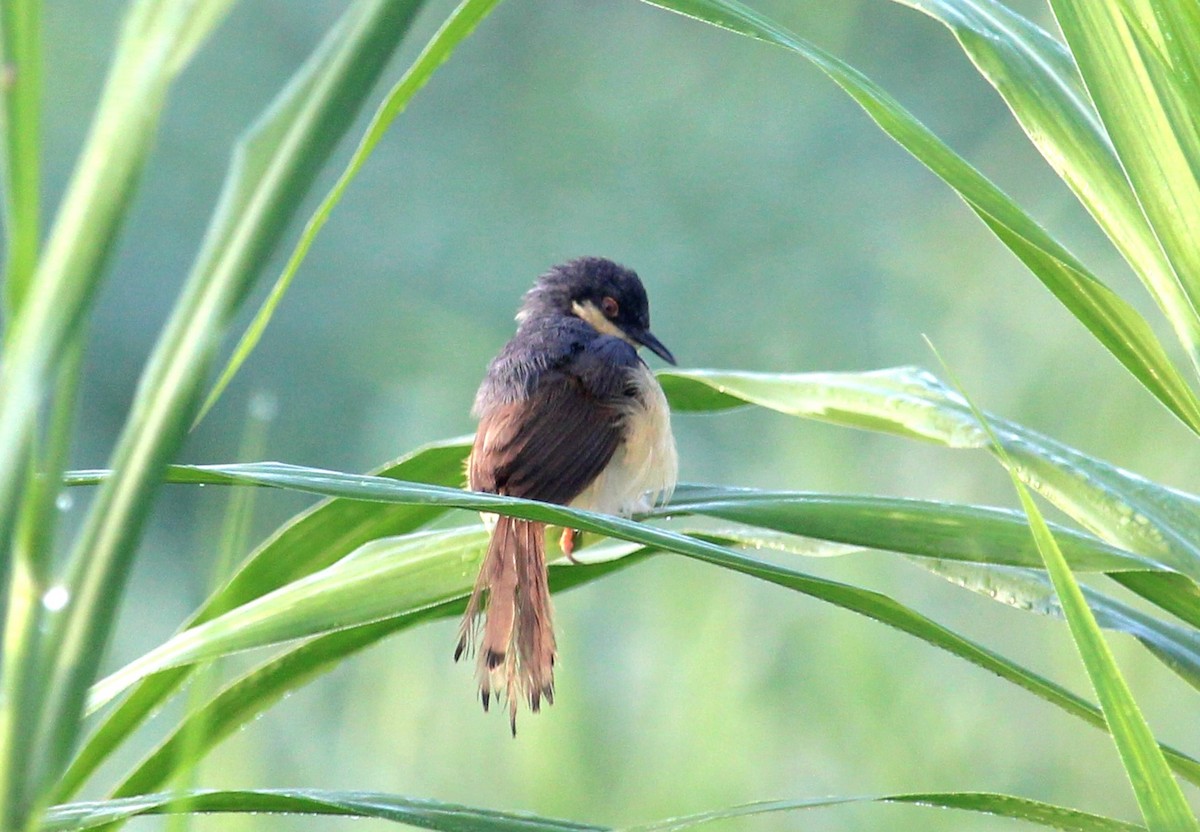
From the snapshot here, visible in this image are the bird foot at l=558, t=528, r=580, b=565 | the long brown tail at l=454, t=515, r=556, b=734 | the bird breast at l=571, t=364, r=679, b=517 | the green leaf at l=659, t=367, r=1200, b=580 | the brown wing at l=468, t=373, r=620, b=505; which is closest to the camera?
the green leaf at l=659, t=367, r=1200, b=580

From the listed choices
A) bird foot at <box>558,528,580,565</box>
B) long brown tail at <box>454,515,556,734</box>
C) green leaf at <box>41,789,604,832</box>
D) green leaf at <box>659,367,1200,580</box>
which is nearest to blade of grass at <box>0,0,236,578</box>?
green leaf at <box>41,789,604,832</box>

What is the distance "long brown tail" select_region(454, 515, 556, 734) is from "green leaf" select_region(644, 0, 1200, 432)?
0.63m

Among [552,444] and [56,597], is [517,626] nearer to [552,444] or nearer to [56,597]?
[552,444]

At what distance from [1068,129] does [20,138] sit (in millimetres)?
666

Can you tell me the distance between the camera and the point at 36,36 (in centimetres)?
36

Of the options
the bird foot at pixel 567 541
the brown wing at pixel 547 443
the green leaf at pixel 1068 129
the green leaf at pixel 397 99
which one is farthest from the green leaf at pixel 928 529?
the brown wing at pixel 547 443

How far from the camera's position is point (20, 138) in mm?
373

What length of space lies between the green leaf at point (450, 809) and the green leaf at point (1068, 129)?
0.29 meters

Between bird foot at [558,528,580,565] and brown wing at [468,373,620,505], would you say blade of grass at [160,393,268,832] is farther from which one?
brown wing at [468,373,620,505]

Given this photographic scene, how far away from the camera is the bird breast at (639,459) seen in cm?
186

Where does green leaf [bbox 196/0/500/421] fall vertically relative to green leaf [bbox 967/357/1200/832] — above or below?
above

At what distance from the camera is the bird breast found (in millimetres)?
1863

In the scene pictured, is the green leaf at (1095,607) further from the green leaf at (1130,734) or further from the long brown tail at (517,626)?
the long brown tail at (517,626)

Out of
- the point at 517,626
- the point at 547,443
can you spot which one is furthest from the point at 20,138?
the point at 547,443
